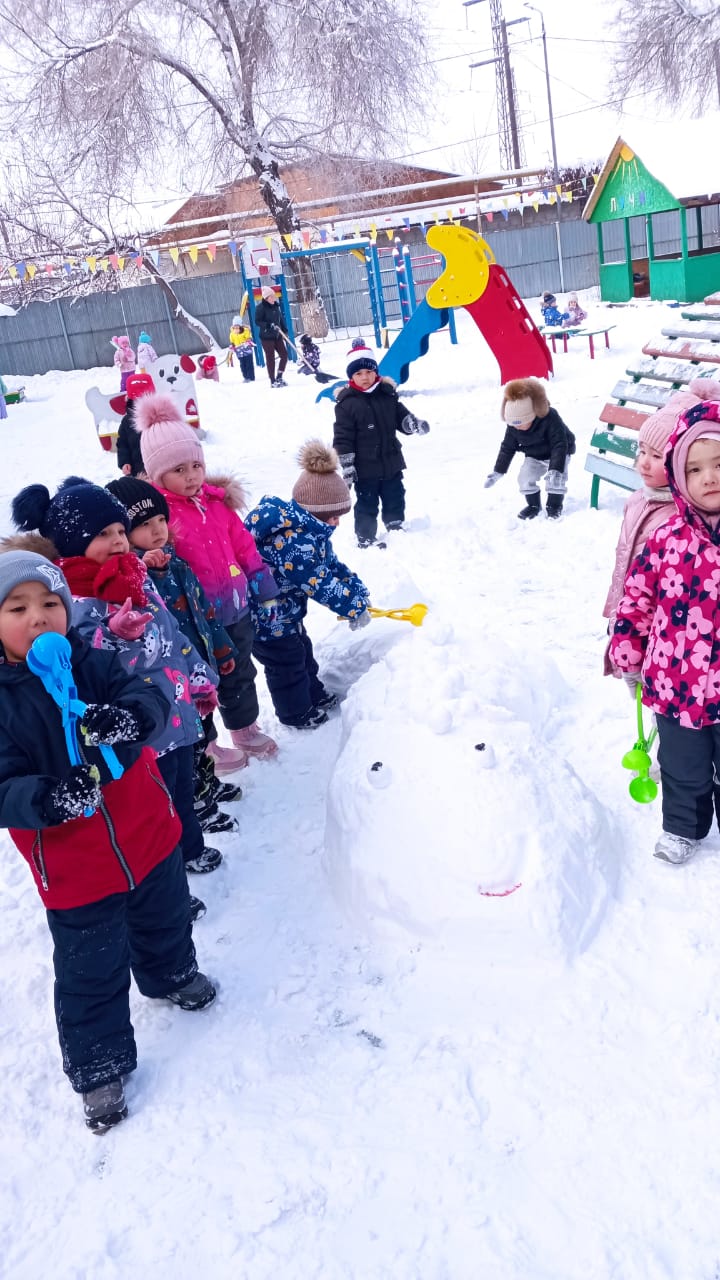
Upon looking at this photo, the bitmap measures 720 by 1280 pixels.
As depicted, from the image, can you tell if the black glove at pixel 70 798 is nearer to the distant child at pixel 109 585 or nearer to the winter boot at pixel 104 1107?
the distant child at pixel 109 585

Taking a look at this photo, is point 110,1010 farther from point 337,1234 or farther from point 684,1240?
point 684,1240

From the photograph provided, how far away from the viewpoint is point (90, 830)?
2.31 meters

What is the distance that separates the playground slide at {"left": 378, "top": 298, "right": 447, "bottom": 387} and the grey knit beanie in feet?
22.1

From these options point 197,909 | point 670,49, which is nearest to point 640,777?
point 197,909

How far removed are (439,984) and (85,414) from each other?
15.6 m

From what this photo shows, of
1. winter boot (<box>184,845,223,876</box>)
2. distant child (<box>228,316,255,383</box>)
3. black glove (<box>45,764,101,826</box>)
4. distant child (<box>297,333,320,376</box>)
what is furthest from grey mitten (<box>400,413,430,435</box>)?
distant child (<box>228,316,255,383</box>)

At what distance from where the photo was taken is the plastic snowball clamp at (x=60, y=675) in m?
2.14

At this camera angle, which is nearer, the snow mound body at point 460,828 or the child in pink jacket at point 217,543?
the snow mound body at point 460,828

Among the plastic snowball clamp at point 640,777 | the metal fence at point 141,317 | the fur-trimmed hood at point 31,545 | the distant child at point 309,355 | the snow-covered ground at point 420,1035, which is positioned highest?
the metal fence at point 141,317

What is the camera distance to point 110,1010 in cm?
245

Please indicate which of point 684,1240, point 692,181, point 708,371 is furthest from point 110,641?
point 692,181

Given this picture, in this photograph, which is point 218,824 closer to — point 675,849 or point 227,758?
point 227,758

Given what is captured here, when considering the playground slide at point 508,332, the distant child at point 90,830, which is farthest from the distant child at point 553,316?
the distant child at point 90,830

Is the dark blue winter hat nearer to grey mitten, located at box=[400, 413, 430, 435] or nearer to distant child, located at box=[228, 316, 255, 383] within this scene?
grey mitten, located at box=[400, 413, 430, 435]
